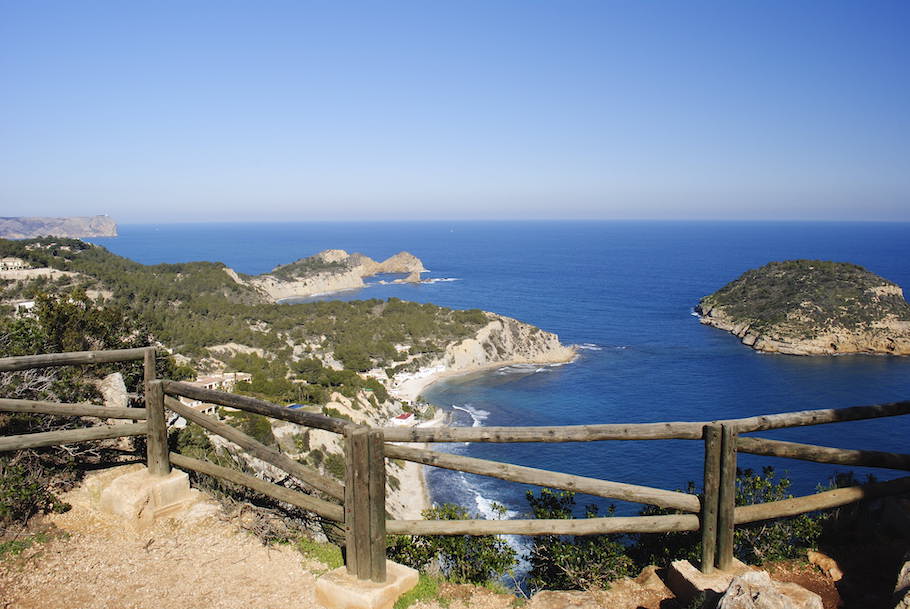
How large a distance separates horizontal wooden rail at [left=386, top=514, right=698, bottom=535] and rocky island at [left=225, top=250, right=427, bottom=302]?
291 ft

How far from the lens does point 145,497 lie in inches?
193

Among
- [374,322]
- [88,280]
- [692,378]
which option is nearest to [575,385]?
[692,378]

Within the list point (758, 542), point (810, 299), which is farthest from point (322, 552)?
point (810, 299)

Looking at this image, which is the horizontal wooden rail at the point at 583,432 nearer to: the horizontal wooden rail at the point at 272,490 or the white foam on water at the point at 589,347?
the horizontal wooden rail at the point at 272,490

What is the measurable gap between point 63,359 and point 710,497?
5.06 metres

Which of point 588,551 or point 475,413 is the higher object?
point 588,551

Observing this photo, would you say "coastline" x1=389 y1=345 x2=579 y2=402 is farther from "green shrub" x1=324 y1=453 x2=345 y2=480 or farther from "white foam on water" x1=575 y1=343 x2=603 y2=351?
"green shrub" x1=324 y1=453 x2=345 y2=480

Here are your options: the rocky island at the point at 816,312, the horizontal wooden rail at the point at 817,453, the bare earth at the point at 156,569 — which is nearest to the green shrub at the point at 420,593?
the bare earth at the point at 156,569

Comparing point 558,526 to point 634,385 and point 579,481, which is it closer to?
point 579,481

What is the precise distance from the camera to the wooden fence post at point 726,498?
359 centimetres

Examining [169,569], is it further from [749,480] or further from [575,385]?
[575,385]

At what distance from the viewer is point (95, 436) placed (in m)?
4.93

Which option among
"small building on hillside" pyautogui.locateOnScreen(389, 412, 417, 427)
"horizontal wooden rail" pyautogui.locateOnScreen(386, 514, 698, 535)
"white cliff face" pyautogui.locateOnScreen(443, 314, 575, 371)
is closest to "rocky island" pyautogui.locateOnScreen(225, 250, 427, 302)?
"white cliff face" pyautogui.locateOnScreen(443, 314, 575, 371)

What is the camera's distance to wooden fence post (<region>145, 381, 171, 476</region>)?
4.99 m
